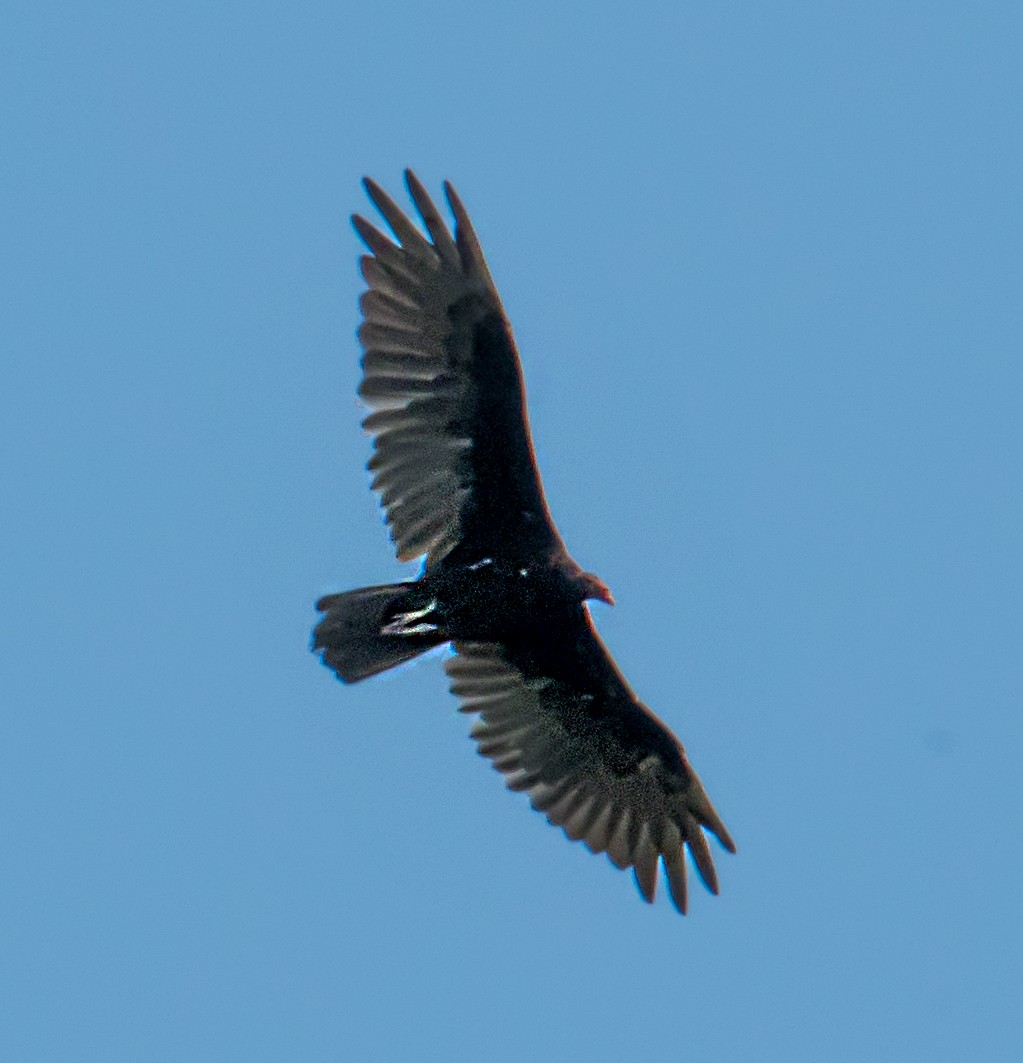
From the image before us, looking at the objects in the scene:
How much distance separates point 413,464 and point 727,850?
9.78ft

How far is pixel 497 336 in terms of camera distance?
1059 centimetres

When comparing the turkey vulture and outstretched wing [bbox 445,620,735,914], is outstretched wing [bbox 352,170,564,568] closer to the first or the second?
the turkey vulture

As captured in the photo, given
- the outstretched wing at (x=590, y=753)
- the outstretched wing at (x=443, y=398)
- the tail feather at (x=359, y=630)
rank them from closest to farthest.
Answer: the outstretched wing at (x=443, y=398)
the tail feather at (x=359, y=630)
the outstretched wing at (x=590, y=753)

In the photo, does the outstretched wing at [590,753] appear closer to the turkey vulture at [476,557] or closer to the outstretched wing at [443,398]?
the turkey vulture at [476,557]

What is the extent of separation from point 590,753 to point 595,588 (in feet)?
5.03

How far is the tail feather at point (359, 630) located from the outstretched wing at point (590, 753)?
88 cm

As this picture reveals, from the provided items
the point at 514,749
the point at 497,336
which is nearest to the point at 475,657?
the point at 514,749

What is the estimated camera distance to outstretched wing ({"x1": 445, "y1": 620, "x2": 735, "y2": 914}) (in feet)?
38.0

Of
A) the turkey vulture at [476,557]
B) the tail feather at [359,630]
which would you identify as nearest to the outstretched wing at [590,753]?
the turkey vulture at [476,557]

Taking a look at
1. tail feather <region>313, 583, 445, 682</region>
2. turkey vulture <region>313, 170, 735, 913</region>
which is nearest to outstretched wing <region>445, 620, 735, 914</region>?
turkey vulture <region>313, 170, 735, 913</region>

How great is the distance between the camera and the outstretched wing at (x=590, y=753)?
11570mm

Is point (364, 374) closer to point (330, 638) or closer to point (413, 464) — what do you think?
point (413, 464)

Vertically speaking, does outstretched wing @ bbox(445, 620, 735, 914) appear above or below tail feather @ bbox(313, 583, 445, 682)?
below

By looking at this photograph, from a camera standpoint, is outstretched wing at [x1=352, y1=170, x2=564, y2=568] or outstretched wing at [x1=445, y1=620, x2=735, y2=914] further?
outstretched wing at [x1=445, y1=620, x2=735, y2=914]
